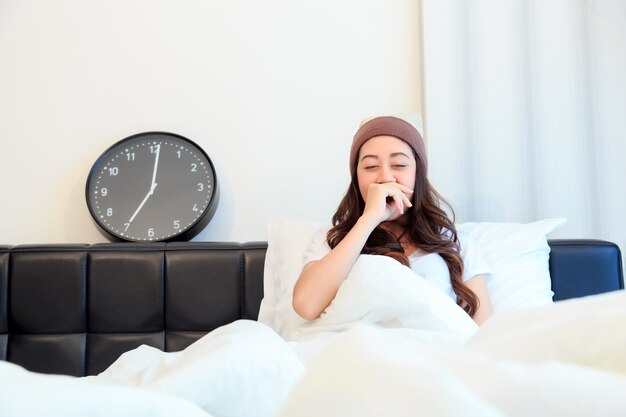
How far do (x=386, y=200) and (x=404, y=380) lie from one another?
1531 mm

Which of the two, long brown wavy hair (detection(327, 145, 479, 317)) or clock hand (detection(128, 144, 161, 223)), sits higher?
clock hand (detection(128, 144, 161, 223))

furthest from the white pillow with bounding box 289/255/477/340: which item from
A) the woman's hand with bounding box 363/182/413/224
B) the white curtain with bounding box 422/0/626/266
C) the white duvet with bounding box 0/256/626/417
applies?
the white curtain with bounding box 422/0/626/266

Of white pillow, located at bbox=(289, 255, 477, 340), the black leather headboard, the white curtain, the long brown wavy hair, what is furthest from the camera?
the white curtain

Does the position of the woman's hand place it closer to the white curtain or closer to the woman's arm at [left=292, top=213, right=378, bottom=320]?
the woman's arm at [left=292, top=213, right=378, bottom=320]

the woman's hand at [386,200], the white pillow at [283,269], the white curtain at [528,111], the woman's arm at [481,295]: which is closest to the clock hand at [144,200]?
the white pillow at [283,269]

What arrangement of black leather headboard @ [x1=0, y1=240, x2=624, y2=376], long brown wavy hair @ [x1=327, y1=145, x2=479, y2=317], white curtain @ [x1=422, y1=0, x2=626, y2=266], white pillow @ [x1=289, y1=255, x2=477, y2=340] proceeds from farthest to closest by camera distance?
1. white curtain @ [x1=422, y1=0, x2=626, y2=266]
2. black leather headboard @ [x1=0, y1=240, x2=624, y2=376]
3. long brown wavy hair @ [x1=327, y1=145, x2=479, y2=317]
4. white pillow @ [x1=289, y1=255, x2=477, y2=340]

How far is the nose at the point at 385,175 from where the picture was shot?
186cm

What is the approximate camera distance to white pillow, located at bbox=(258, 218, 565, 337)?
183 centimetres

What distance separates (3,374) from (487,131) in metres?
2.01

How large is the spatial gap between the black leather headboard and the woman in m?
0.27

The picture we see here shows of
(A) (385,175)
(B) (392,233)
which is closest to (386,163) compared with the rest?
(A) (385,175)

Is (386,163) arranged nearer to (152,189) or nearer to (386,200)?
(386,200)

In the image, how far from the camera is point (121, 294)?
1.93 metres

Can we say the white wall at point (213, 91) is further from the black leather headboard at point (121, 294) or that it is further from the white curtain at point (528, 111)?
the black leather headboard at point (121, 294)
